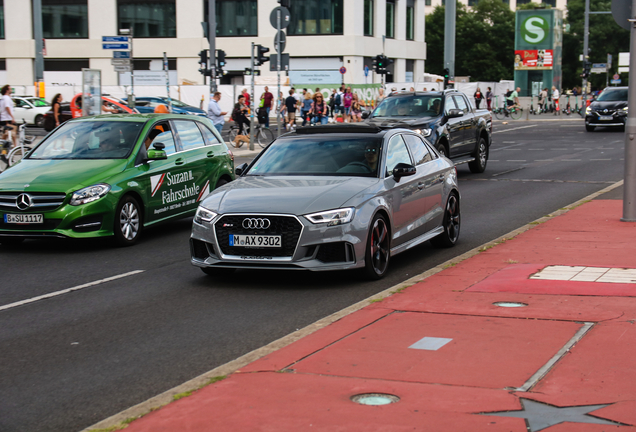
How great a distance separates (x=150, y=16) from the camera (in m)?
69.6

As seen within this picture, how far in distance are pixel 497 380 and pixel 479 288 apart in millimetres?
2861

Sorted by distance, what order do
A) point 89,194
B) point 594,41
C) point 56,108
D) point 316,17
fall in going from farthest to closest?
1. point 594,41
2. point 316,17
3. point 56,108
4. point 89,194

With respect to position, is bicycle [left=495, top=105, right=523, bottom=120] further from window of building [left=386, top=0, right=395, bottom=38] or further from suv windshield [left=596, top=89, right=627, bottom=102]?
suv windshield [left=596, top=89, right=627, bottom=102]

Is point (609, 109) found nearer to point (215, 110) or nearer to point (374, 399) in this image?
point (215, 110)

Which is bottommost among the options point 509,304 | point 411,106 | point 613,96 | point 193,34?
point 509,304

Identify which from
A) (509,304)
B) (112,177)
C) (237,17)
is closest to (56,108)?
(112,177)

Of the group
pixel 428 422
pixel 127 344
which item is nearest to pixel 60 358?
pixel 127 344

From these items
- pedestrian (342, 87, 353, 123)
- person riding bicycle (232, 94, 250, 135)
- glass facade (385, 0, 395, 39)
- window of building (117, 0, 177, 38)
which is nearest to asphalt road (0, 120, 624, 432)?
person riding bicycle (232, 94, 250, 135)

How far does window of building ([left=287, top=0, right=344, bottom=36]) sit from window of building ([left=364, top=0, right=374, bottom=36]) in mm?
2479

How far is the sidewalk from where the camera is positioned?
4.50 meters

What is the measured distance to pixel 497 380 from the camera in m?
5.10

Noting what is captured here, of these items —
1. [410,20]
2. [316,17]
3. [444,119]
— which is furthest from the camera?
[410,20]

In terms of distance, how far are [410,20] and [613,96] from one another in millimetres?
38454

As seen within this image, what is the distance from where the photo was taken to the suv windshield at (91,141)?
11772mm
